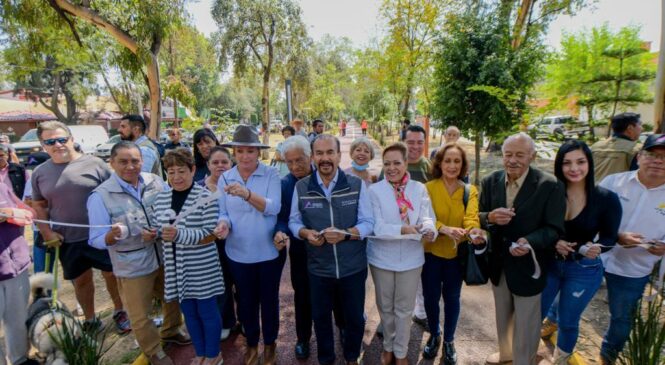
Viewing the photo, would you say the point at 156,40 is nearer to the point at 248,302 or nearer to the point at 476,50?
the point at 248,302

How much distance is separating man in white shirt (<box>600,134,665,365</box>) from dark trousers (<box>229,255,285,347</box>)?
289cm

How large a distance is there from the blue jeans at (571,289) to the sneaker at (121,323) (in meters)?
4.27

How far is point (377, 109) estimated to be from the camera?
85.4ft

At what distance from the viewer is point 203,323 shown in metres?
3.00

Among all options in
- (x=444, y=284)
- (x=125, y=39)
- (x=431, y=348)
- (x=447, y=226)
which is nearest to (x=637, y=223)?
(x=447, y=226)

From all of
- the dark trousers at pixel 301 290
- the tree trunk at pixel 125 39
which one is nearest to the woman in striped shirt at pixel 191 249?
the dark trousers at pixel 301 290

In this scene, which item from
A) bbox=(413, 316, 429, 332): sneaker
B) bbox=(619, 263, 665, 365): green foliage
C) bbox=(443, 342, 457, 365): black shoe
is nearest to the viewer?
bbox=(619, 263, 665, 365): green foliage

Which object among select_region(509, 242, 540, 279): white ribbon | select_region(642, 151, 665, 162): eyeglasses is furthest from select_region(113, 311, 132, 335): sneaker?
select_region(642, 151, 665, 162): eyeglasses

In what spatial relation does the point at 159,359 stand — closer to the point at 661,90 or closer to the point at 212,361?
the point at 212,361

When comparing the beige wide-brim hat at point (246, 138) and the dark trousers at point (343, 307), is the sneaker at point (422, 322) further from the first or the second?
the beige wide-brim hat at point (246, 138)

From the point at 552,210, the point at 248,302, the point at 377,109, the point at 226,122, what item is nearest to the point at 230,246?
the point at 248,302

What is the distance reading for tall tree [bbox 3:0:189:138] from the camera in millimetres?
6664

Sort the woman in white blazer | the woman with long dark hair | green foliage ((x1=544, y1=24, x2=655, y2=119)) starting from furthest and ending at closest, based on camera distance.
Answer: green foliage ((x1=544, y1=24, x2=655, y2=119)), the woman with long dark hair, the woman in white blazer

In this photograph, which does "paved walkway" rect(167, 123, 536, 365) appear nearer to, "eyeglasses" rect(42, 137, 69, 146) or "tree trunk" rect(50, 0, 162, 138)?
"eyeglasses" rect(42, 137, 69, 146)
